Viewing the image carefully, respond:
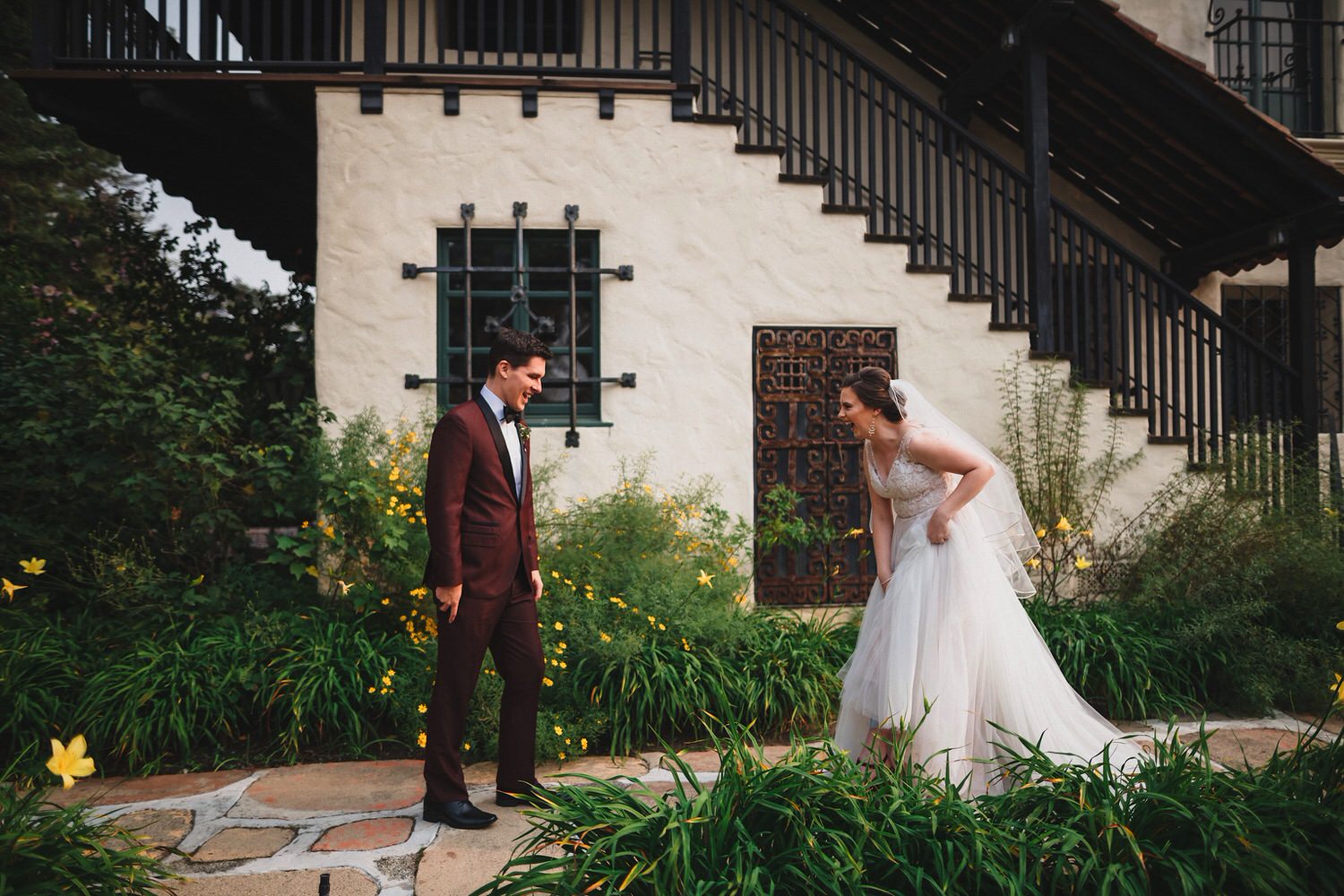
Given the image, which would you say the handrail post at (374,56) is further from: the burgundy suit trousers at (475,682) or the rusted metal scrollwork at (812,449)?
the burgundy suit trousers at (475,682)

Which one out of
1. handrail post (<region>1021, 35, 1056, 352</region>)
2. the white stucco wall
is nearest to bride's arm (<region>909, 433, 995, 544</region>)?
the white stucco wall

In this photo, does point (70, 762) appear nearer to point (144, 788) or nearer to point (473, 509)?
point (473, 509)

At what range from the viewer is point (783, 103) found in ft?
27.3

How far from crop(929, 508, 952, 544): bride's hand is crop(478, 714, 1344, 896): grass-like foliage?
109 centimetres

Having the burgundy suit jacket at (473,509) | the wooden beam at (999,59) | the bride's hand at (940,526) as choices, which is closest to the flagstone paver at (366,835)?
the burgundy suit jacket at (473,509)

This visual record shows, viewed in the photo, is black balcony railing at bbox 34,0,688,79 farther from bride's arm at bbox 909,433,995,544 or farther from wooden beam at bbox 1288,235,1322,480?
wooden beam at bbox 1288,235,1322,480

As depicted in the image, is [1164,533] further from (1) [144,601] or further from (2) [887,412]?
(1) [144,601]

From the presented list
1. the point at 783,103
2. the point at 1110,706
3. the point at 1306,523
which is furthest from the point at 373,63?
the point at 1306,523

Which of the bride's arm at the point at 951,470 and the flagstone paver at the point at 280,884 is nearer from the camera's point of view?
the flagstone paver at the point at 280,884

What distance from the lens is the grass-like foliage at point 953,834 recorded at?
250 cm

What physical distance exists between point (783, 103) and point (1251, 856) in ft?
23.8

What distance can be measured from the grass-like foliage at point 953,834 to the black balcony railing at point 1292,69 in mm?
9211

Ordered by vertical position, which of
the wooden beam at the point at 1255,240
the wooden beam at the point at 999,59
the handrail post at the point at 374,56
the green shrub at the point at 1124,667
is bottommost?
the green shrub at the point at 1124,667

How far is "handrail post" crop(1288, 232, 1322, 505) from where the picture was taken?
7434mm
